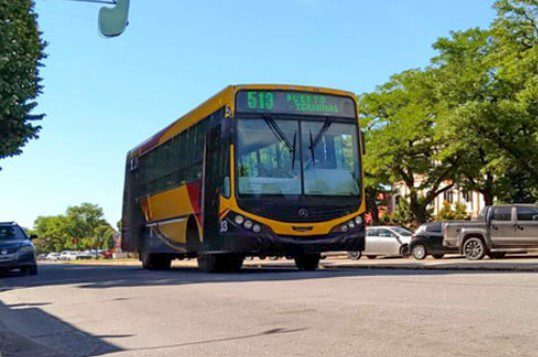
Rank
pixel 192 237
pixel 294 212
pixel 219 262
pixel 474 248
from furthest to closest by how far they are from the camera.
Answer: pixel 474 248
pixel 192 237
pixel 219 262
pixel 294 212

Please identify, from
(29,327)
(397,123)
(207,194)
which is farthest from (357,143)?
(397,123)

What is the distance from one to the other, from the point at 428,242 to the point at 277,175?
588 inches

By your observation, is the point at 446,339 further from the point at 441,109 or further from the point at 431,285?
the point at 441,109

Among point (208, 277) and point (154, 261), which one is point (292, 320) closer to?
point (208, 277)

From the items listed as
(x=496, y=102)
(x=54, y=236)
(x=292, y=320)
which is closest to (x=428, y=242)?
(x=496, y=102)

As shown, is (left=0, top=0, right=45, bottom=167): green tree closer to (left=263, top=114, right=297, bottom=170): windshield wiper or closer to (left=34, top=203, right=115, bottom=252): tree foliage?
(left=263, top=114, right=297, bottom=170): windshield wiper

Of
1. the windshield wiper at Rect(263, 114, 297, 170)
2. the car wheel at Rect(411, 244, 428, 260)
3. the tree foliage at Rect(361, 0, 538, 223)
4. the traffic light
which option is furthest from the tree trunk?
the traffic light

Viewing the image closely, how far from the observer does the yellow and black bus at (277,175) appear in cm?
1511

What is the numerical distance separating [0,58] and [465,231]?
16.0 m

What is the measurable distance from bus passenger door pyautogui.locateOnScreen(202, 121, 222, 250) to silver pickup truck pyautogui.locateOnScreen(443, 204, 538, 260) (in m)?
11.7

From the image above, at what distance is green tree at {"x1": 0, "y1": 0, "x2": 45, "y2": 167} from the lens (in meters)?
18.7

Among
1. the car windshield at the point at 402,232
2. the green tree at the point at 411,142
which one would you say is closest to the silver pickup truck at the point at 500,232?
the car windshield at the point at 402,232

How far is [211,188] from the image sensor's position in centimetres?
1603

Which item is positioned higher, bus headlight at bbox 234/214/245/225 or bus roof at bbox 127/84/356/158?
bus roof at bbox 127/84/356/158
